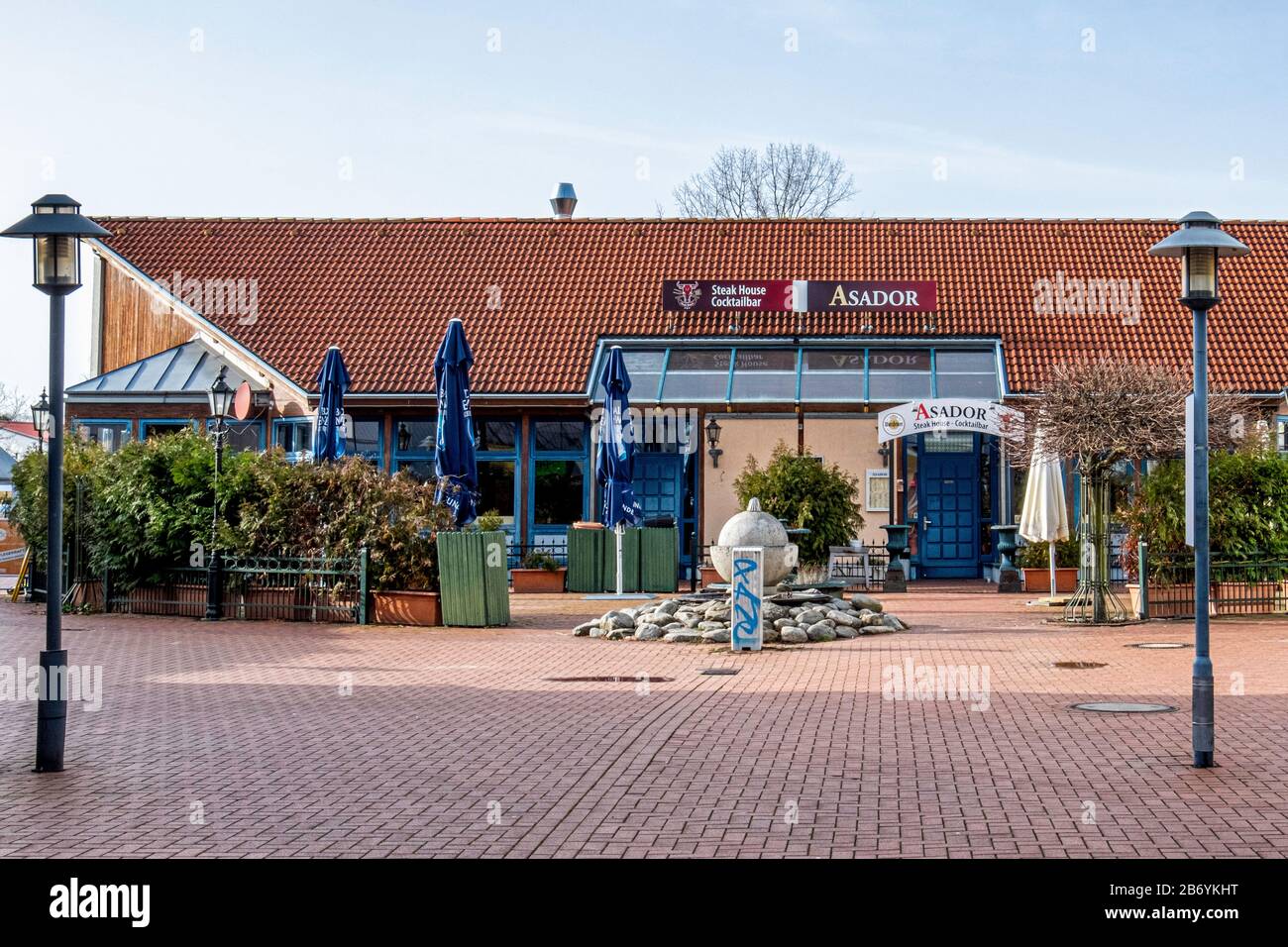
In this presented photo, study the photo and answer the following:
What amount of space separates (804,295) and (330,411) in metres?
11.3

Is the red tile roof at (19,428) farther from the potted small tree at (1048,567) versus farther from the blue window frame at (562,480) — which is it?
the potted small tree at (1048,567)

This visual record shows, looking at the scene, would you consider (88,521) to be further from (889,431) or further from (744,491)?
(889,431)

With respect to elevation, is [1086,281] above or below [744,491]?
above

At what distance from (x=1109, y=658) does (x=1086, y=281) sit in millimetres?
17718

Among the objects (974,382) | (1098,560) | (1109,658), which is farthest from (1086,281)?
(1109,658)

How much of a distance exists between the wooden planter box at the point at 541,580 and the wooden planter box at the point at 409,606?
6502 millimetres

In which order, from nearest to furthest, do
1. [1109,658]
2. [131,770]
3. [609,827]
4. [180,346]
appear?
[609,827] → [131,770] → [1109,658] → [180,346]

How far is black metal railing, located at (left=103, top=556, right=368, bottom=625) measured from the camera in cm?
1897

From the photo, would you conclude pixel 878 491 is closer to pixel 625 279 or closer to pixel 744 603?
pixel 625 279

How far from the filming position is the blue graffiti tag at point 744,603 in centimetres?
1578

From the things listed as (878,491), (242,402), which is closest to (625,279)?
(878,491)

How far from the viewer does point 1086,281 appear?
31125 mm

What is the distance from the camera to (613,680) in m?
13.6
